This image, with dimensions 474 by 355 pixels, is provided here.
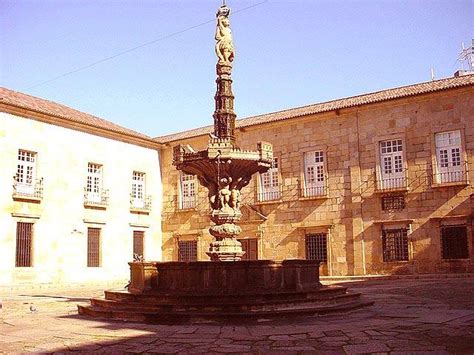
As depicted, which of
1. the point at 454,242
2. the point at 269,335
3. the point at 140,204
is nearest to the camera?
the point at 269,335

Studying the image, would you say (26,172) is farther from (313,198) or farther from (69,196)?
(313,198)

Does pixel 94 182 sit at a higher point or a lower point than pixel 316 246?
higher

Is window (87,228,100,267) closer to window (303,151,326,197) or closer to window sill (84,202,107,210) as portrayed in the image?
window sill (84,202,107,210)

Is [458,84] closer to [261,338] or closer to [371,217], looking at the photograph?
[371,217]

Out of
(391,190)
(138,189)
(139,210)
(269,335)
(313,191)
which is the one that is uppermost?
(138,189)

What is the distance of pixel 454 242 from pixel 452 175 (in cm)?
248

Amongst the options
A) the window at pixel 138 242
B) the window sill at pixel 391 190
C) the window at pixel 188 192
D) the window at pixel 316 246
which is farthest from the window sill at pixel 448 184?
the window at pixel 138 242

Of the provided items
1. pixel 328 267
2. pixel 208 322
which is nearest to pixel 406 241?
pixel 328 267

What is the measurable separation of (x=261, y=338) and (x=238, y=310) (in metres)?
1.72

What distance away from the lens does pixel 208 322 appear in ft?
24.0

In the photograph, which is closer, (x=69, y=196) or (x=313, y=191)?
(x=313, y=191)

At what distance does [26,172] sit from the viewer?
21484 millimetres

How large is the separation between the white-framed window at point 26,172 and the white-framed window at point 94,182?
2742mm

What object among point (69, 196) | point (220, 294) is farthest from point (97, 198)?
point (220, 294)
